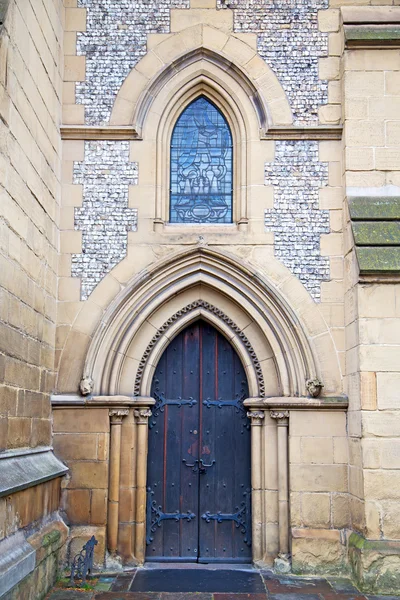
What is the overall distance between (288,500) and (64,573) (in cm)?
222

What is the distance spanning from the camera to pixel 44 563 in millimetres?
5988

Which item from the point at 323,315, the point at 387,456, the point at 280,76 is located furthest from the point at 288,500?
the point at 280,76

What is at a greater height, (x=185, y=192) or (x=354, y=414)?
(x=185, y=192)

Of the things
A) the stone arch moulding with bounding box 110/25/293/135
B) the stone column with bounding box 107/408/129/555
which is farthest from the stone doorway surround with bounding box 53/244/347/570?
the stone arch moulding with bounding box 110/25/293/135

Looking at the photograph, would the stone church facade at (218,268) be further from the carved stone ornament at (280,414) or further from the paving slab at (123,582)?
the paving slab at (123,582)

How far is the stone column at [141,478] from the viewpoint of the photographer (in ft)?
22.7

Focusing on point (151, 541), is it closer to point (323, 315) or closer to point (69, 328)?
point (69, 328)

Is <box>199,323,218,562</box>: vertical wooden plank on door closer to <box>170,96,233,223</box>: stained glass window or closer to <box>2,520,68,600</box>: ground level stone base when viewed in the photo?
<box>170,96,233,223</box>: stained glass window

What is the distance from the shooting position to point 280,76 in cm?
746

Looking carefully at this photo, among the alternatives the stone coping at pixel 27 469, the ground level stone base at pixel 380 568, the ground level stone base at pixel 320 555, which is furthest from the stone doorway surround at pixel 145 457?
the ground level stone base at pixel 380 568

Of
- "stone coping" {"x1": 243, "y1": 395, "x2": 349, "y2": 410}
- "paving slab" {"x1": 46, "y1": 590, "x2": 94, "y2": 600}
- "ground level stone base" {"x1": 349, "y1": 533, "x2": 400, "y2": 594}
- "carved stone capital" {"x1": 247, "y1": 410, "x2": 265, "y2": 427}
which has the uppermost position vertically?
"stone coping" {"x1": 243, "y1": 395, "x2": 349, "y2": 410}

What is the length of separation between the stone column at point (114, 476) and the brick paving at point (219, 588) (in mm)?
376

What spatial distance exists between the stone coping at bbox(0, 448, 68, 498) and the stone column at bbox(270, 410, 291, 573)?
208 cm

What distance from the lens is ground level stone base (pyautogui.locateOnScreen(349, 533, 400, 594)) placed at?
6.08 m
